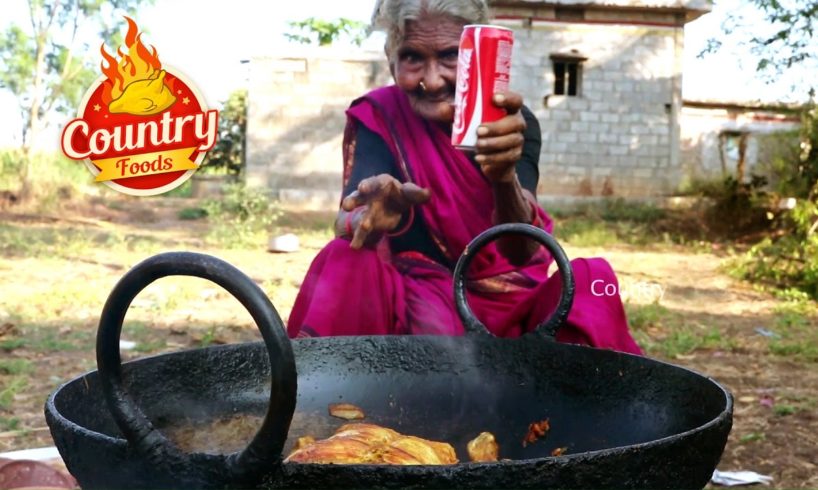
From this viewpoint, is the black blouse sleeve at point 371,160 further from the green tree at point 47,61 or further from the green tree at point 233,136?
the green tree at point 233,136

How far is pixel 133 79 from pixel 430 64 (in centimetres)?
79

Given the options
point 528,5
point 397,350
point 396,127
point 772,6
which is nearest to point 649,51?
point 528,5

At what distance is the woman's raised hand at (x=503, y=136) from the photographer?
1639 mm

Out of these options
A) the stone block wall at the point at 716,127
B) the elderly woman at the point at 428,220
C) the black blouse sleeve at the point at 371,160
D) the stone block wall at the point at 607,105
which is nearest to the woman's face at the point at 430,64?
the elderly woman at the point at 428,220

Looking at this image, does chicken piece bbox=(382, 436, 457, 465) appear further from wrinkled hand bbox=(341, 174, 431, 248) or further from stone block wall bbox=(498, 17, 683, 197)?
stone block wall bbox=(498, 17, 683, 197)

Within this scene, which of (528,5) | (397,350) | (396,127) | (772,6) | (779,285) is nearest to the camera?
(397,350)

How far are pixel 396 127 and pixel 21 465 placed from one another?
46.5 inches

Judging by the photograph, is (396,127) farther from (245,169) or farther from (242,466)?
(245,169)

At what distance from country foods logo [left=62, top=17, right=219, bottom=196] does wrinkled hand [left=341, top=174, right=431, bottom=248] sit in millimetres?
403

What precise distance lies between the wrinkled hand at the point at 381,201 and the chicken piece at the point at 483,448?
598mm

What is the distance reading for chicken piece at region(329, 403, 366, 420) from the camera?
1.48 metres

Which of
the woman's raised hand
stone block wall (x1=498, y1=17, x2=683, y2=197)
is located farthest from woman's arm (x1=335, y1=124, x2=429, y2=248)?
stone block wall (x1=498, y1=17, x2=683, y2=197)

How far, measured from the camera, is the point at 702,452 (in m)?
0.97

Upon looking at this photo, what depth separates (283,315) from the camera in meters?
4.35
